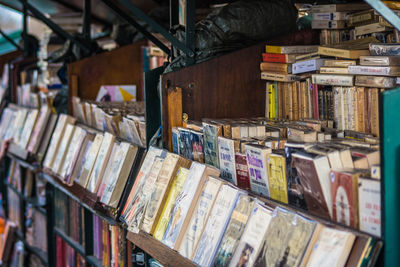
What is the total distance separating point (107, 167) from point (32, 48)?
3.46 meters

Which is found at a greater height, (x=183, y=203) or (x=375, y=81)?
(x=375, y=81)

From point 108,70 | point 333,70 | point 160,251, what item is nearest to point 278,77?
point 333,70

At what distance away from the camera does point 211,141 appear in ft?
6.25

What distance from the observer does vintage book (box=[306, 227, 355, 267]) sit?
1.18 meters

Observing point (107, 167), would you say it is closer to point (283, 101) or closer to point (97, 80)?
point (283, 101)

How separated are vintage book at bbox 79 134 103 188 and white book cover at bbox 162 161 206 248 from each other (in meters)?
1.06

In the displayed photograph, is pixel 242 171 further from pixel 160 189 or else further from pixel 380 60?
pixel 380 60

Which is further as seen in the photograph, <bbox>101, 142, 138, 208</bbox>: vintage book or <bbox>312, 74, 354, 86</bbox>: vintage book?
<bbox>101, 142, 138, 208</bbox>: vintage book

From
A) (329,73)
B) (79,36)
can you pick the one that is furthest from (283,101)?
(79,36)

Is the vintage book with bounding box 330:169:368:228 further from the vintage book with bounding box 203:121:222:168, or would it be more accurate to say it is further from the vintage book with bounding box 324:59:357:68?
the vintage book with bounding box 324:59:357:68

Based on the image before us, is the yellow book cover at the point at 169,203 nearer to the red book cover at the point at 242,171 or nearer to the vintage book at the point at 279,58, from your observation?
the red book cover at the point at 242,171

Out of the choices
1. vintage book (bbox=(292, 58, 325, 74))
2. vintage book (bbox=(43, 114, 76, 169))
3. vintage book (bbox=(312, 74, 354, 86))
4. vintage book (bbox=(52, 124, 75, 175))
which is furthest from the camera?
vintage book (bbox=(43, 114, 76, 169))

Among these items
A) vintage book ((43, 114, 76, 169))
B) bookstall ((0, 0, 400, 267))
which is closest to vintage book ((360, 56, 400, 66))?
bookstall ((0, 0, 400, 267))

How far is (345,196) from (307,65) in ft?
3.34
